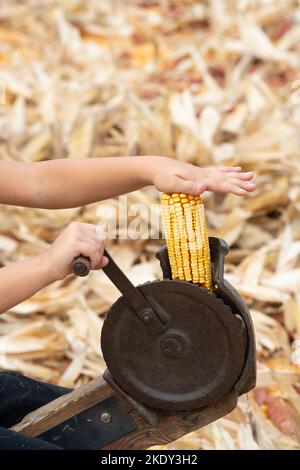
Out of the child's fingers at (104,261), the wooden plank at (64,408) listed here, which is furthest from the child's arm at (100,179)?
the wooden plank at (64,408)

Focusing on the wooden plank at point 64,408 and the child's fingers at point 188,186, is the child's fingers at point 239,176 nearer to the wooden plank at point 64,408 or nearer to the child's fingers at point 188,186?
the child's fingers at point 188,186

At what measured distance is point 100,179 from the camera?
2000mm

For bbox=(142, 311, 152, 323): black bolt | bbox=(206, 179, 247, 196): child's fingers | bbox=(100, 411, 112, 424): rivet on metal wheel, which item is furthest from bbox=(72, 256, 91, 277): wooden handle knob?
bbox=(100, 411, 112, 424): rivet on metal wheel

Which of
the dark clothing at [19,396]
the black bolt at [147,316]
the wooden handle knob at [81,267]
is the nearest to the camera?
the wooden handle knob at [81,267]

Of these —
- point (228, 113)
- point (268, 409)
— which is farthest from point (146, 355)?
point (228, 113)

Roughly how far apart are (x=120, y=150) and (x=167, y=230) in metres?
2.86

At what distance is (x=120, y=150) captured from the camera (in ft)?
15.4

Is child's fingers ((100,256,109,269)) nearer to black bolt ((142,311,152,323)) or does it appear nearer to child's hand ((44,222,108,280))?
child's hand ((44,222,108,280))

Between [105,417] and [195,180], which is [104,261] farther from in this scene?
[105,417]

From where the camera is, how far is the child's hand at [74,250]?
5.73 feet

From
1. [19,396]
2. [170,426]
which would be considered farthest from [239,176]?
[19,396]

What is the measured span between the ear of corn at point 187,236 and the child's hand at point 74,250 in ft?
0.54
